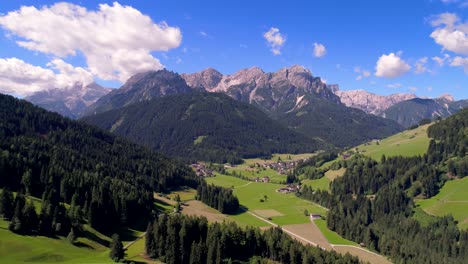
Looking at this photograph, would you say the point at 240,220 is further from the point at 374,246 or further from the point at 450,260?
the point at 450,260

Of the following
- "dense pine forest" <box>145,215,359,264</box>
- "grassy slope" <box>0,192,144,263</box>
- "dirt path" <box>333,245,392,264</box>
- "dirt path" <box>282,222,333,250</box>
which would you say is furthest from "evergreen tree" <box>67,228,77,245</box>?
"dirt path" <box>333,245,392,264</box>

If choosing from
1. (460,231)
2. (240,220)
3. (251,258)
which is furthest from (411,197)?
(251,258)

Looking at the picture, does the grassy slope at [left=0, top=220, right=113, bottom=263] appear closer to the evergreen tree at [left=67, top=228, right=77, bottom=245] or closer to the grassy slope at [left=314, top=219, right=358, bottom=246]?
the evergreen tree at [left=67, top=228, right=77, bottom=245]

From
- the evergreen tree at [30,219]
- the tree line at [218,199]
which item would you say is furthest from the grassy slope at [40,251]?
the tree line at [218,199]

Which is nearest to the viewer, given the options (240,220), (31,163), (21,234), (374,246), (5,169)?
(21,234)

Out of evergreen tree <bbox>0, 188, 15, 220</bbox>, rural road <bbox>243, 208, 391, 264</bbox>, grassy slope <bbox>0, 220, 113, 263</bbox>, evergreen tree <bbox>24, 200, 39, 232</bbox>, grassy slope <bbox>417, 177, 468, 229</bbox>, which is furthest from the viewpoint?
grassy slope <bbox>417, 177, 468, 229</bbox>

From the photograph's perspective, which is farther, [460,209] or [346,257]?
[460,209]
